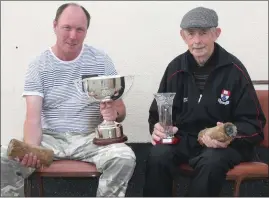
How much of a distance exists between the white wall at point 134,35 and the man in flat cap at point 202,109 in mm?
536

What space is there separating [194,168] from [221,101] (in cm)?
40

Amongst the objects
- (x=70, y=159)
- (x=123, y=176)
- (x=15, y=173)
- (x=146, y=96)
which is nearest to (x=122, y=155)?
(x=123, y=176)

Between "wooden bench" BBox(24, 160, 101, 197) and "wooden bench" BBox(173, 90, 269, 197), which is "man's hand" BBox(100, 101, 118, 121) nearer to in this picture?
"wooden bench" BBox(24, 160, 101, 197)

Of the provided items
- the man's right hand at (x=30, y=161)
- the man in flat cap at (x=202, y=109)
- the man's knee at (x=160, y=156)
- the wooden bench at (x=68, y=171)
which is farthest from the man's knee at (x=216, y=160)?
the man's right hand at (x=30, y=161)

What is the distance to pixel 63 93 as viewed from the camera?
279 centimetres

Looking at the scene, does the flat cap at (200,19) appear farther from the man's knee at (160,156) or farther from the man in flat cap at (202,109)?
the man's knee at (160,156)

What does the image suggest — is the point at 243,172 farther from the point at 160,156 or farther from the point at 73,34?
the point at 73,34

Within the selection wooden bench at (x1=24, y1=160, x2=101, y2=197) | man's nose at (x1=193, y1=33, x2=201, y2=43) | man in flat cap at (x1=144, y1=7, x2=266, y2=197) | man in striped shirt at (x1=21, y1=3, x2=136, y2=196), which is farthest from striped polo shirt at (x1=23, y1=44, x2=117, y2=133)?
man's nose at (x1=193, y1=33, x2=201, y2=43)

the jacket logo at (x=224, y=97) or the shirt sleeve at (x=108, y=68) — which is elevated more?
the shirt sleeve at (x=108, y=68)

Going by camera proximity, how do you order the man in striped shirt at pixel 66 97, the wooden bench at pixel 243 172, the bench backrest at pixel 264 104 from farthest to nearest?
the bench backrest at pixel 264 104 < the man in striped shirt at pixel 66 97 < the wooden bench at pixel 243 172

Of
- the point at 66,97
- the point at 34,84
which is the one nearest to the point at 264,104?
the point at 66,97

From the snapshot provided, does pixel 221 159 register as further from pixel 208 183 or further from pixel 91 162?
pixel 91 162

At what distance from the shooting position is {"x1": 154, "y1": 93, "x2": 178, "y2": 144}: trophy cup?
2584mm

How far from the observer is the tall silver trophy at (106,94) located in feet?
8.57
